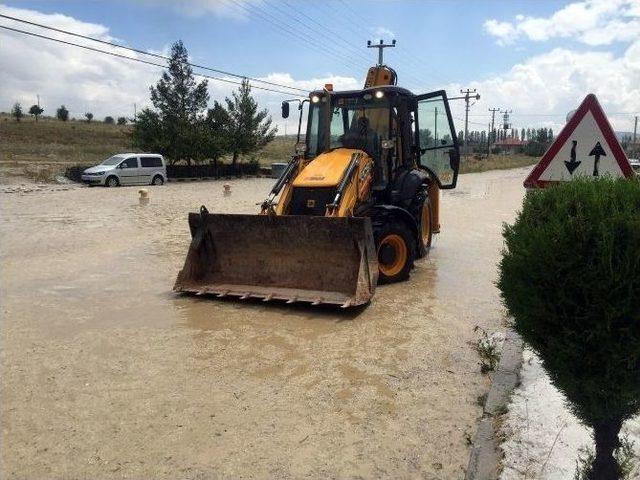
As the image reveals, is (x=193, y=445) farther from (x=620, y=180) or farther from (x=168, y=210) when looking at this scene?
(x=168, y=210)

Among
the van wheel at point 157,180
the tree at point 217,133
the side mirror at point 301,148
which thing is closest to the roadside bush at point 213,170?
the tree at point 217,133

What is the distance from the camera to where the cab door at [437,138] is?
911cm

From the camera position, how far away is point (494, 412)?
3.91 m

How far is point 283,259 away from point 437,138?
4.15m

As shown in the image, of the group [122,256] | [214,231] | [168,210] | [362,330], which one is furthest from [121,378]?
[168,210]

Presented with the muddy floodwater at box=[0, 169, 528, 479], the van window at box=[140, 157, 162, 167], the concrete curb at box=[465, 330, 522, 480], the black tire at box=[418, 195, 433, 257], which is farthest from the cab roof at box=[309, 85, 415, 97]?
the van window at box=[140, 157, 162, 167]

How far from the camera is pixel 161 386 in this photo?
173 inches

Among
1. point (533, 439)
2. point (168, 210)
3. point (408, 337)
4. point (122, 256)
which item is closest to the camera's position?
point (533, 439)

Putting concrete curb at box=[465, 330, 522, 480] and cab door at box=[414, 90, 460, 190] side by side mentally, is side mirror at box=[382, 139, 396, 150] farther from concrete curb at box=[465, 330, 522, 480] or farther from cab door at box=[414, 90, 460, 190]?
concrete curb at box=[465, 330, 522, 480]

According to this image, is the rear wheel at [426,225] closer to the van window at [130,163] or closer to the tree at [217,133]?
the van window at [130,163]

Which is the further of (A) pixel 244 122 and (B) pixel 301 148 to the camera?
(A) pixel 244 122

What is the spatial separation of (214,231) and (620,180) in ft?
18.3

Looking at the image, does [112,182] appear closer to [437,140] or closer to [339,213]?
[437,140]

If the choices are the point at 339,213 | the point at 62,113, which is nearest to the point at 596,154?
the point at 339,213
